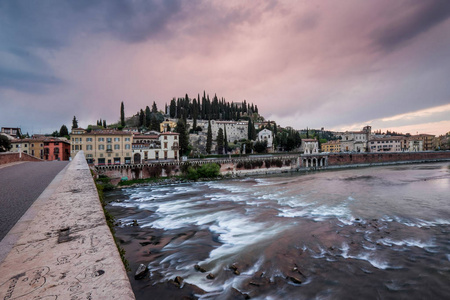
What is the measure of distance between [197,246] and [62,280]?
7.30 meters

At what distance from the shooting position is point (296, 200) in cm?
1576

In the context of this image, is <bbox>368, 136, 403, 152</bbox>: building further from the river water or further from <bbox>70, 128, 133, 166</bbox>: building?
<bbox>70, 128, 133, 166</bbox>: building

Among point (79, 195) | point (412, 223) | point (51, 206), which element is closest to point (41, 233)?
point (51, 206)

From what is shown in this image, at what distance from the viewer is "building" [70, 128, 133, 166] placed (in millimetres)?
35375

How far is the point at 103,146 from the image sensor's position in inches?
1436

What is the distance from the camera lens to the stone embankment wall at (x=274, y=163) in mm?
31234

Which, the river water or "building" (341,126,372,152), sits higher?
"building" (341,126,372,152)

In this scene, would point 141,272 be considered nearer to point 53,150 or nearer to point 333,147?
point 53,150

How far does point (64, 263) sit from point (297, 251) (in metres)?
7.36

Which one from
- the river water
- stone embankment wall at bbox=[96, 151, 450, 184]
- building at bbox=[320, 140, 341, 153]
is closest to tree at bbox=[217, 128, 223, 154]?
stone embankment wall at bbox=[96, 151, 450, 184]

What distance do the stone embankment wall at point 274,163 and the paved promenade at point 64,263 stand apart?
Answer: 29.8 m

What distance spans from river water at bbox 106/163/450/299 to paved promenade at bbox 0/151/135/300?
12.7 ft

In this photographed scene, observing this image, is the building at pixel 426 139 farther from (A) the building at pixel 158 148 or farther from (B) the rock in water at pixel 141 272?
(B) the rock in water at pixel 141 272

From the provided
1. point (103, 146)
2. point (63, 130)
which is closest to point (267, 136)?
point (103, 146)
